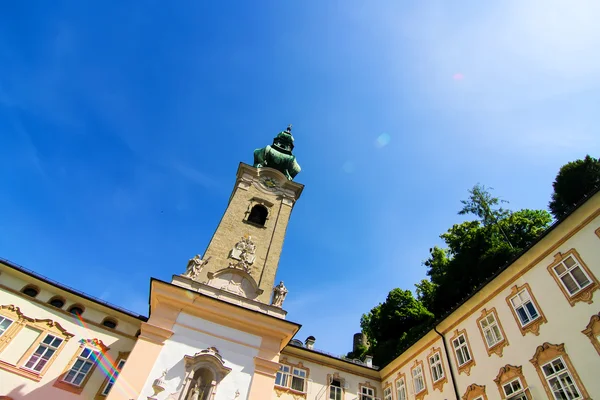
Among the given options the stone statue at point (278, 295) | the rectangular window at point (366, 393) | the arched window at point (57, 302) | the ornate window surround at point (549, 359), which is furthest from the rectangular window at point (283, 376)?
the ornate window surround at point (549, 359)

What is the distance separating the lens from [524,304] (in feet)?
46.4

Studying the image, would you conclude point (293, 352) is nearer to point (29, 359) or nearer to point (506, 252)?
point (29, 359)

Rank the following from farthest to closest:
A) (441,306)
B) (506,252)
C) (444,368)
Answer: (441,306), (506,252), (444,368)

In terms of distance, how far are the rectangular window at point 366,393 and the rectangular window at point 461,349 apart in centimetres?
699

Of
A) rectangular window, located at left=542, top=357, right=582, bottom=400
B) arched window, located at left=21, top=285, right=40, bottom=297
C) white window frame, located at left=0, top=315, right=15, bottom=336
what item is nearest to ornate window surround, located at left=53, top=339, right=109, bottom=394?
white window frame, located at left=0, top=315, right=15, bottom=336

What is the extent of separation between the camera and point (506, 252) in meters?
32.0

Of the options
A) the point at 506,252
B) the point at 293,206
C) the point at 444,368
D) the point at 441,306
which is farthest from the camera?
the point at 441,306

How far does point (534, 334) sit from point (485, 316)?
283 cm

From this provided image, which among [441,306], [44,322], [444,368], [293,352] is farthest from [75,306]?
[441,306]

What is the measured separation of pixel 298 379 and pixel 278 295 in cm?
489

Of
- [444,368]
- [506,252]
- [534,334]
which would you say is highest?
[506,252]

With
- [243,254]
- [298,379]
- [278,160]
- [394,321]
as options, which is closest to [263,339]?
[298,379]

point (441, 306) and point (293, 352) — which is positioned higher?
point (441, 306)

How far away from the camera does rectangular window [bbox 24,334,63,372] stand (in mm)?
16892
